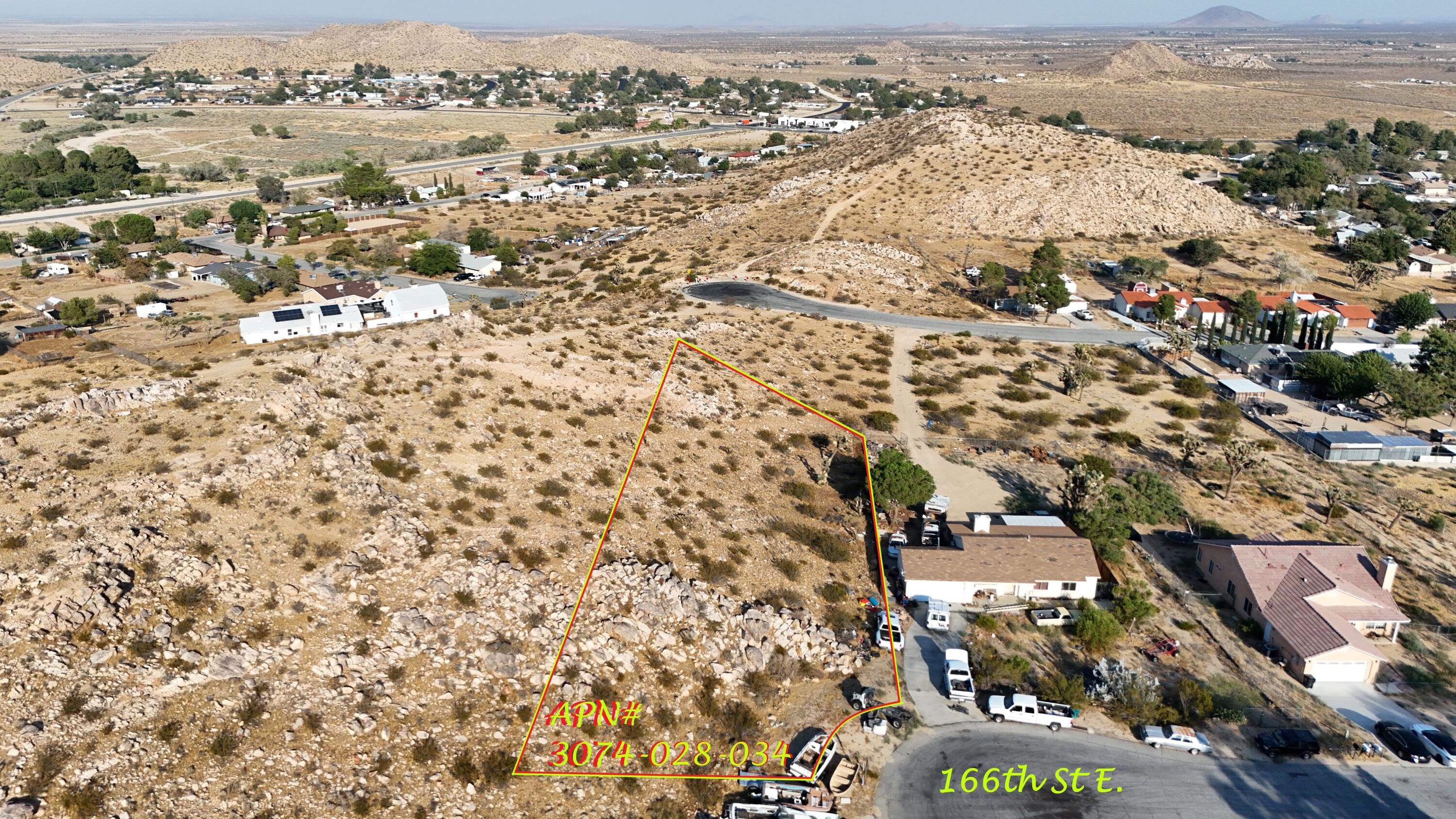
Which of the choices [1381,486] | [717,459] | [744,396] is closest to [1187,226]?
[1381,486]

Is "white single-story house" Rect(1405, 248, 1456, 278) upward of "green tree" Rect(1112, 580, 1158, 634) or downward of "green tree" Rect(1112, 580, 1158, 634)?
upward

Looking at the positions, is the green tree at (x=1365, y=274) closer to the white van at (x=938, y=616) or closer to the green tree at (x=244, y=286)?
the white van at (x=938, y=616)

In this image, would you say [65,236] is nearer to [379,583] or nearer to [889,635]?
[379,583]

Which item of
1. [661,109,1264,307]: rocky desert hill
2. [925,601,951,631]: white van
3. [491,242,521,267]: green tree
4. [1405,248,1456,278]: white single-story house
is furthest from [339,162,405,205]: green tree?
[1405,248,1456,278]: white single-story house

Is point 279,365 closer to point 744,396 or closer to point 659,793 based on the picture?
point 744,396

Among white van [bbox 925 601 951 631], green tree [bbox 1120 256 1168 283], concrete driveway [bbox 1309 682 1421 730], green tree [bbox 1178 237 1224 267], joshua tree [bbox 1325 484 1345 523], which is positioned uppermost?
green tree [bbox 1178 237 1224 267]

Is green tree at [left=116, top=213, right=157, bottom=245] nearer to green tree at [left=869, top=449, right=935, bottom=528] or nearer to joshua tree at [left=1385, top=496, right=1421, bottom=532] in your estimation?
green tree at [left=869, top=449, right=935, bottom=528]
